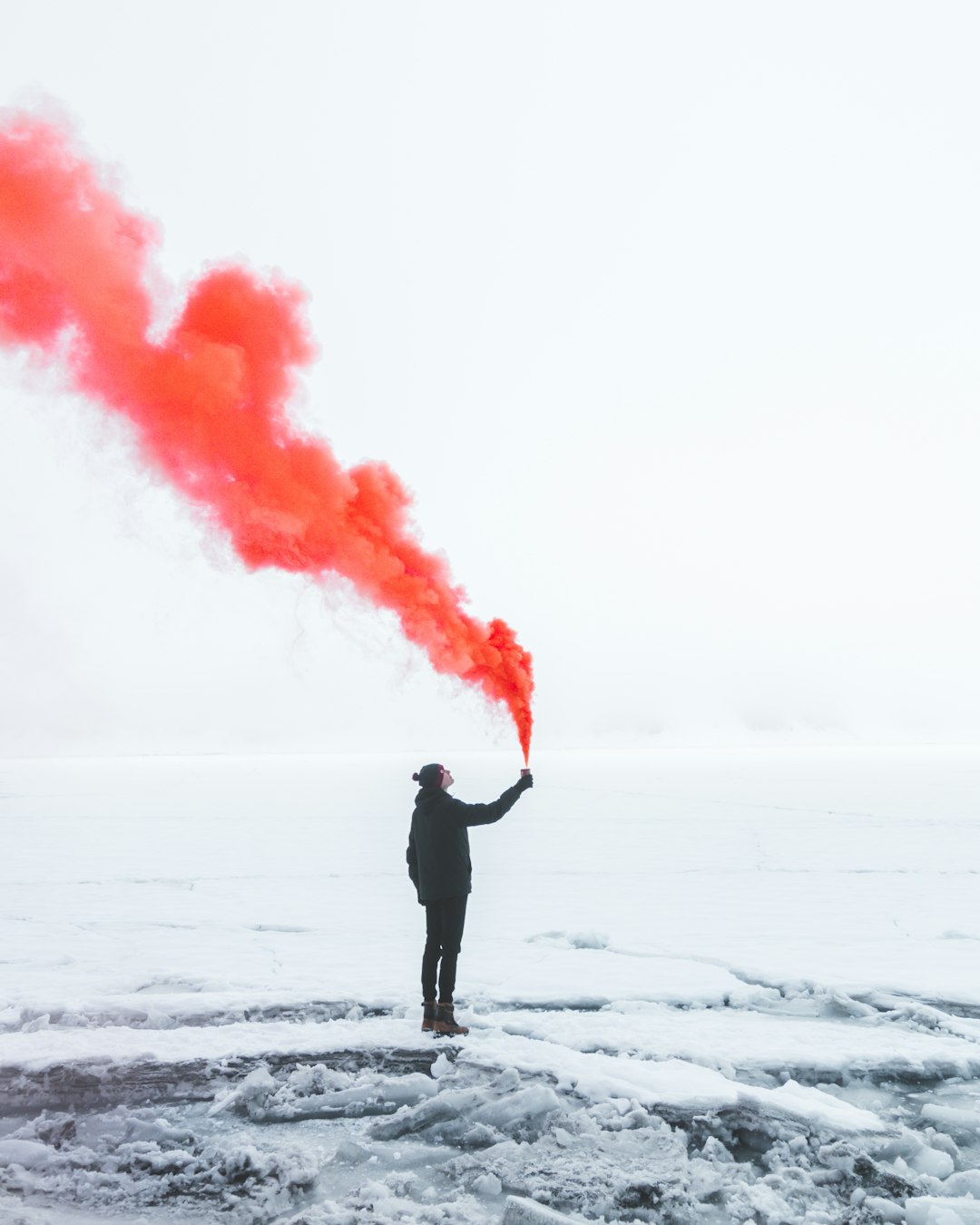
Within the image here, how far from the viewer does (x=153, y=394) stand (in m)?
7.85

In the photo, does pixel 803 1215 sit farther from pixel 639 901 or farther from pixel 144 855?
pixel 144 855

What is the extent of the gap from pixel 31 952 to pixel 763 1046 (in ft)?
21.6

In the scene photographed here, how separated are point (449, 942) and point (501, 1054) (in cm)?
81

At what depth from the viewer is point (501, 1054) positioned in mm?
5086

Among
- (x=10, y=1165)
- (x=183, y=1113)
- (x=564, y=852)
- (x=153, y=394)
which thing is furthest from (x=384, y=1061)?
(x=564, y=852)

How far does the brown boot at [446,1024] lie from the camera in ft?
18.0

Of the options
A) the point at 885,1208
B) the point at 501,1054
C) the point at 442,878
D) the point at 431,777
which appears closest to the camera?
the point at 885,1208

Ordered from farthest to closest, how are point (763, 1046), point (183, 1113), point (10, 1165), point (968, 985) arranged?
1. point (968, 985)
2. point (763, 1046)
3. point (183, 1113)
4. point (10, 1165)

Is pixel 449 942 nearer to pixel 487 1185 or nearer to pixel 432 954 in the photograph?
pixel 432 954

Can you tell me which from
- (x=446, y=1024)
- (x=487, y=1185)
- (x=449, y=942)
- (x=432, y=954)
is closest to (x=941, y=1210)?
(x=487, y=1185)

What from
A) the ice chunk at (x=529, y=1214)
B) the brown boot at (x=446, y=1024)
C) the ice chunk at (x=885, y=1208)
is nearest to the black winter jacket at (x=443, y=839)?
the brown boot at (x=446, y=1024)

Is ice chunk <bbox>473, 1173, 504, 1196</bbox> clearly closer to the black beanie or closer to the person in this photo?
the person

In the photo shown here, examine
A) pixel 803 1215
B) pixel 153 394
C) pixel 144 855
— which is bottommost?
pixel 144 855

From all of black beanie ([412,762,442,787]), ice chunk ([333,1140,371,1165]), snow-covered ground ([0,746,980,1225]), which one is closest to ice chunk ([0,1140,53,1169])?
snow-covered ground ([0,746,980,1225])
